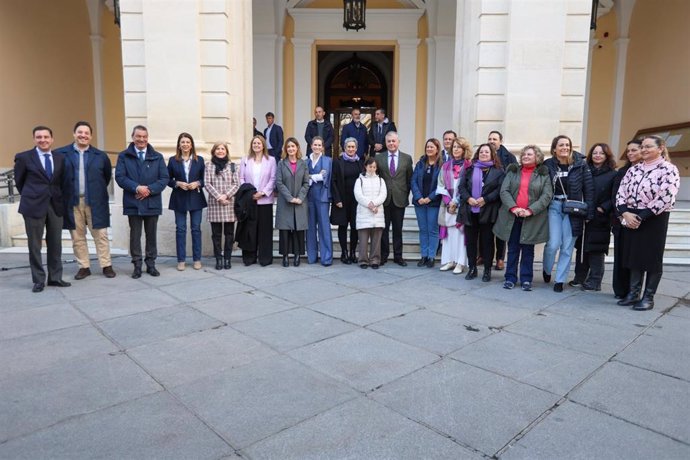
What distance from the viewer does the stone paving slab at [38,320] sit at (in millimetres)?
4344

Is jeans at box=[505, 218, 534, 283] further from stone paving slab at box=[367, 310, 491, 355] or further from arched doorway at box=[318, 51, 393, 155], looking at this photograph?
arched doorway at box=[318, 51, 393, 155]

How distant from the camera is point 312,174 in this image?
7.43m

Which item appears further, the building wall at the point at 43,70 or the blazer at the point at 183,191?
the building wall at the point at 43,70

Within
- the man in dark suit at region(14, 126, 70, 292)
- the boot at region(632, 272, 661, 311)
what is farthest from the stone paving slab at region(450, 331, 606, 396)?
the man in dark suit at region(14, 126, 70, 292)

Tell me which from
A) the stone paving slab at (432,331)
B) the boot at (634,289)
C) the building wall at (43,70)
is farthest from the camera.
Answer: the building wall at (43,70)

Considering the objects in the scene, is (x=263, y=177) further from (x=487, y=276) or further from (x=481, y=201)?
(x=487, y=276)

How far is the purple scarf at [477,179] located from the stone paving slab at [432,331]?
86.1 inches

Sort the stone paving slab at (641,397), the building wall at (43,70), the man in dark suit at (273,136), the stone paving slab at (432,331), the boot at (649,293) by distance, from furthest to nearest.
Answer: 1. the building wall at (43,70)
2. the man in dark suit at (273,136)
3. the boot at (649,293)
4. the stone paving slab at (432,331)
5. the stone paving slab at (641,397)

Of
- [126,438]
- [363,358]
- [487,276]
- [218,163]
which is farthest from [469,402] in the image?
[218,163]

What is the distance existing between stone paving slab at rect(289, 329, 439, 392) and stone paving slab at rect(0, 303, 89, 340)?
7.42ft

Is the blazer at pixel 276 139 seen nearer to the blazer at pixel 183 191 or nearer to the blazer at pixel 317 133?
the blazer at pixel 317 133

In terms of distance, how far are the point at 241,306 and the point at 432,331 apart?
77.2 inches

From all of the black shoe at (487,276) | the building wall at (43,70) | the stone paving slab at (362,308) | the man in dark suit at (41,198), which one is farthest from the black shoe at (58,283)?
the building wall at (43,70)

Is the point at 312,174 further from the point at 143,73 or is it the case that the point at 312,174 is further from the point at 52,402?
the point at 52,402
